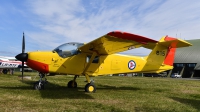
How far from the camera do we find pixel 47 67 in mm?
10266

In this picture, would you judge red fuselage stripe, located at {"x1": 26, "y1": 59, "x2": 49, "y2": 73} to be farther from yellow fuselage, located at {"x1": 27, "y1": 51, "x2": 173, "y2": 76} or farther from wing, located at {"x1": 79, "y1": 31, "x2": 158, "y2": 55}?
wing, located at {"x1": 79, "y1": 31, "x2": 158, "y2": 55}

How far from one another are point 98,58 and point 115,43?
2415 mm

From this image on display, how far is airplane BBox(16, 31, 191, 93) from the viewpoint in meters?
8.90

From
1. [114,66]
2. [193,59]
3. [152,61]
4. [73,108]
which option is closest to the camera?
[73,108]

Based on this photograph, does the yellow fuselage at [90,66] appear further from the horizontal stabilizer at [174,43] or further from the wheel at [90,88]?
the horizontal stabilizer at [174,43]

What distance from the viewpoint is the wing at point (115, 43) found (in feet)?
26.7

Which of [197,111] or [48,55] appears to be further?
[48,55]

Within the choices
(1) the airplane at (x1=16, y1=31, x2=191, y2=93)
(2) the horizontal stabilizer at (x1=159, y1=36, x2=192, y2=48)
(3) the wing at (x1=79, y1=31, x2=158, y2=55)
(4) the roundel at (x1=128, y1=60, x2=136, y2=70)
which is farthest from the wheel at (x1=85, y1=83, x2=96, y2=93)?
(2) the horizontal stabilizer at (x1=159, y1=36, x2=192, y2=48)

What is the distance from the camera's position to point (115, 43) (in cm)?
912

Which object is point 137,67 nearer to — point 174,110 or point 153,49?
point 153,49

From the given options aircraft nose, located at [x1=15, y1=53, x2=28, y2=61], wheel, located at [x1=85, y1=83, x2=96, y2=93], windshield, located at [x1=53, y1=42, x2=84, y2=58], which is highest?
windshield, located at [x1=53, y1=42, x2=84, y2=58]

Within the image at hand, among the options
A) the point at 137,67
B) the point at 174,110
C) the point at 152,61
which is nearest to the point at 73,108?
the point at 174,110

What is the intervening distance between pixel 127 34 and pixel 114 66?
4178 millimetres

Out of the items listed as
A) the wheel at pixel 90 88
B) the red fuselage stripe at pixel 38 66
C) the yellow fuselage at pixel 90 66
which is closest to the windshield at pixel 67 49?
the yellow fuselage at pixel 90 66
